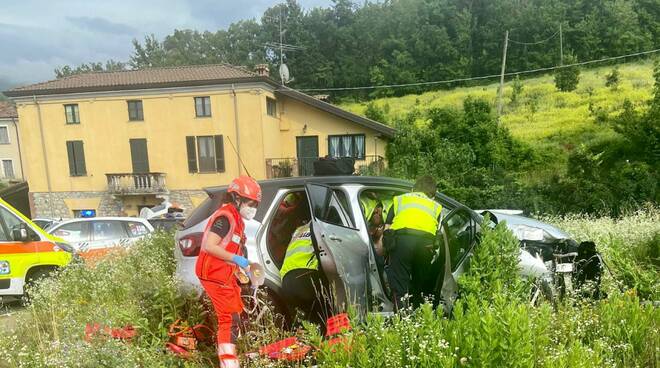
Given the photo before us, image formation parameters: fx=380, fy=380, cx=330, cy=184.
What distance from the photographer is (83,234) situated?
29.6ft

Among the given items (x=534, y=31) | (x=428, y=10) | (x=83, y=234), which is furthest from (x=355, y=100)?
(x=83, y=234)

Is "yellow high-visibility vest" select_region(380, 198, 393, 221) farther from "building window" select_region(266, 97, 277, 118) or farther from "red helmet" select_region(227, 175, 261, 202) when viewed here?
"building window" select_region(266, 97, 277, 118)

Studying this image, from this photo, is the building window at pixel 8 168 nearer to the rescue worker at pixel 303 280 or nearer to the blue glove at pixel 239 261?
the rescue worker at pixel 303 280

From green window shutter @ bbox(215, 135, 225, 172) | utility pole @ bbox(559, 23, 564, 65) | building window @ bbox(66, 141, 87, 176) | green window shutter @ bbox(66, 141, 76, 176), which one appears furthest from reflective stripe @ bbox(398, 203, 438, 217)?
utility pole @ bbox(559, 23, 564, 65)

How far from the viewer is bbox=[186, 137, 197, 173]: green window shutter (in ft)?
70.7

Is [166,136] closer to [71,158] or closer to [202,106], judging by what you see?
[202,106]

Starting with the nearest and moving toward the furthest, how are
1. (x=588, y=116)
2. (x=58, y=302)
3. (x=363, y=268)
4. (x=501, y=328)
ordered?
(x=501, y=328)
(x=363, y=268)
(x=58, y=302)
(x=588, y=116)

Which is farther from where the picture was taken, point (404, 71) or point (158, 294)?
point (404, 71)

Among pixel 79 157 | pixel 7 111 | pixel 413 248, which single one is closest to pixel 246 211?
pixel 413 248

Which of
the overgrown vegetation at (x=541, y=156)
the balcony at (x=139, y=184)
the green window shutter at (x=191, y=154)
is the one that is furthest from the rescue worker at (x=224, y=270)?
the balcony at (x=139, y=184)

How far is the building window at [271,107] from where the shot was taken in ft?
70.5

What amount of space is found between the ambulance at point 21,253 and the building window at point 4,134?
3997cm

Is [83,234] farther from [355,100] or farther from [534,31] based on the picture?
[534,31]

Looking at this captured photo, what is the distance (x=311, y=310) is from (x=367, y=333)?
1.13 metres
